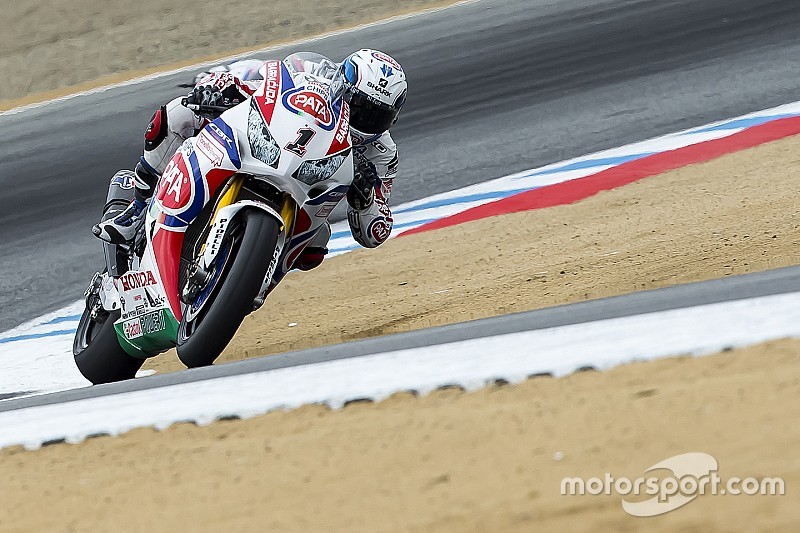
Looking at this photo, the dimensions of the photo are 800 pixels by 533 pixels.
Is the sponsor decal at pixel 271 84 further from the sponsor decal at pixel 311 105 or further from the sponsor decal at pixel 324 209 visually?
the sponsor decal at pixel 324 209

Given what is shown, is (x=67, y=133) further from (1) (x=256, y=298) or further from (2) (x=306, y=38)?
(1) (x=256, y=298)

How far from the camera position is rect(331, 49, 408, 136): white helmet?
451 cm

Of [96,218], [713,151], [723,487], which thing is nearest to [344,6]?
[96,218]

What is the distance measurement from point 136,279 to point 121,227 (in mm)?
259

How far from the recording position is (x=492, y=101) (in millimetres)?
9180

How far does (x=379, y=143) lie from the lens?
493cm

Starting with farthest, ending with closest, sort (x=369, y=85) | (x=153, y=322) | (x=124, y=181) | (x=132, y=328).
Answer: (x=124, y=181)
(x=132, y=328)
(x=153, y=322)
(x=369, y=85)

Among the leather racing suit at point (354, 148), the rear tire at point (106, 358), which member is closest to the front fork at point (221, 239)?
the leather racing suit at point (354, 148)

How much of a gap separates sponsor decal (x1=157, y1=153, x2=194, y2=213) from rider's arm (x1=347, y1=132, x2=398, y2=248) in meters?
0.81

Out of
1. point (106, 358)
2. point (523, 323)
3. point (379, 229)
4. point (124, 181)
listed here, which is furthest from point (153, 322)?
point (523, 323)

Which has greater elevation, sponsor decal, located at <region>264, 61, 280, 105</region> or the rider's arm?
sponsor decal, located at <region>264, 61, 280, 105</region>

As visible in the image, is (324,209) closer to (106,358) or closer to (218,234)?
(218,234)

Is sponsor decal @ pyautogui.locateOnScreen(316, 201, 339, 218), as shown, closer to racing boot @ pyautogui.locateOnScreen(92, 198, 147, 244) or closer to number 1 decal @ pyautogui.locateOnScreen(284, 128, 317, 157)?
number 1 decal @ pyautogui.locateOnScreen(284, 128, 317, 157)

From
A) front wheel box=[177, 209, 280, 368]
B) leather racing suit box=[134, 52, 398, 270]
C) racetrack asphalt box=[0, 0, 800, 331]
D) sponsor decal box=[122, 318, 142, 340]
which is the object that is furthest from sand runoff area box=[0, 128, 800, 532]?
racetrack asphalt box=[0, 0, 800, 331]
